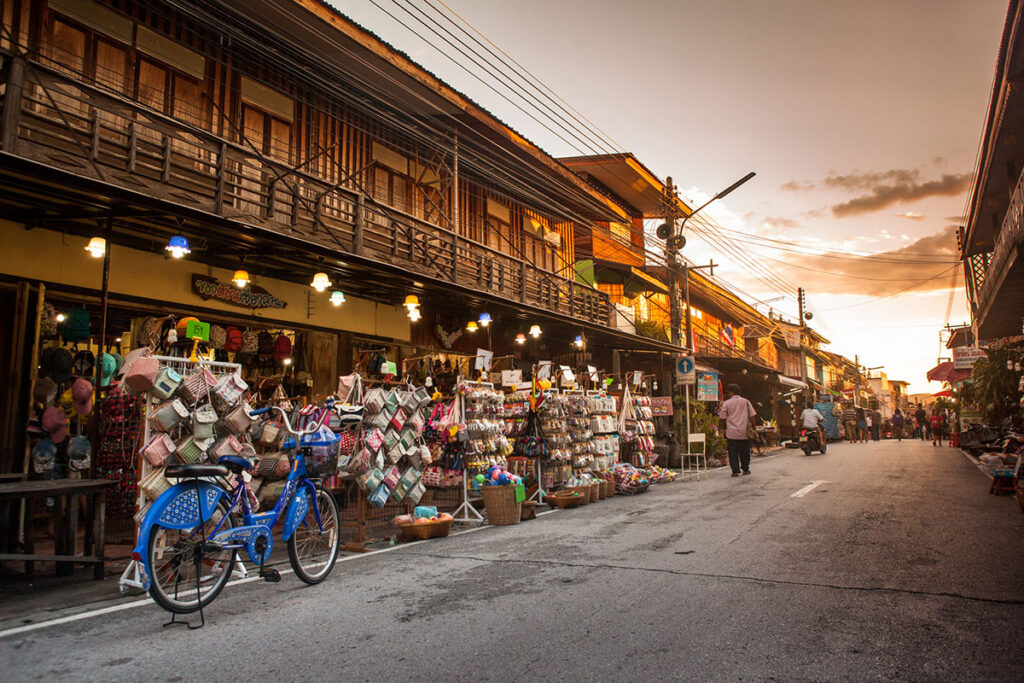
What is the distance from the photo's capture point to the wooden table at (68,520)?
5805 mm

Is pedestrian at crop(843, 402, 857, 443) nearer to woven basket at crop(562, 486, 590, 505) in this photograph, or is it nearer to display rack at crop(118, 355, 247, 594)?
woven basket at crop(562, 486, 590, 505)

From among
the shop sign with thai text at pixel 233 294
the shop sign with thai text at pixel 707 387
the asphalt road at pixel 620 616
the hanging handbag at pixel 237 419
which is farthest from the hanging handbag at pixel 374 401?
the shop sign with thai text at pixel 707 387

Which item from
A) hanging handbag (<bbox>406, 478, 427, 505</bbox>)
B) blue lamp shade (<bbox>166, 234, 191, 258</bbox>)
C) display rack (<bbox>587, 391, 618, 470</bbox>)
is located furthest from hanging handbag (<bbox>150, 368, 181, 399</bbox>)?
display rack (<bbox>587, 391, 618, 470</bbox>)

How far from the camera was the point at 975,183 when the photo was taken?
48.1ft

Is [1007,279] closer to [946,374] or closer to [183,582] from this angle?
[183,582]

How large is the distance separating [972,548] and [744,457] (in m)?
9.58

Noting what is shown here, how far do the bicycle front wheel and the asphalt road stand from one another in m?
0.17

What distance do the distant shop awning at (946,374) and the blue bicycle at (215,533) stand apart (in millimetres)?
26418

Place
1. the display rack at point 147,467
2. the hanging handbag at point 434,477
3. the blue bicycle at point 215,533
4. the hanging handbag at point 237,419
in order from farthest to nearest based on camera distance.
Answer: the hanging handbag at point 434,477
the hanging handbag at point 237,419
the display rack at point 147,467
the blue bicycle at point 215,533

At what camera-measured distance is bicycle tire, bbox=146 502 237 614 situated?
4723 millimetres

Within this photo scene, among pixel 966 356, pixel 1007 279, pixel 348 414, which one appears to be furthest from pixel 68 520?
pixel 966 356

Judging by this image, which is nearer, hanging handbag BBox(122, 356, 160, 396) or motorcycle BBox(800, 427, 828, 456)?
hanging handbag BBox(122, 356, 160, 396)

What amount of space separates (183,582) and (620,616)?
3.44 meters

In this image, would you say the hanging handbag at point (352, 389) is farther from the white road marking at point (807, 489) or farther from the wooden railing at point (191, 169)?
the white road marking at point (807, 489)
